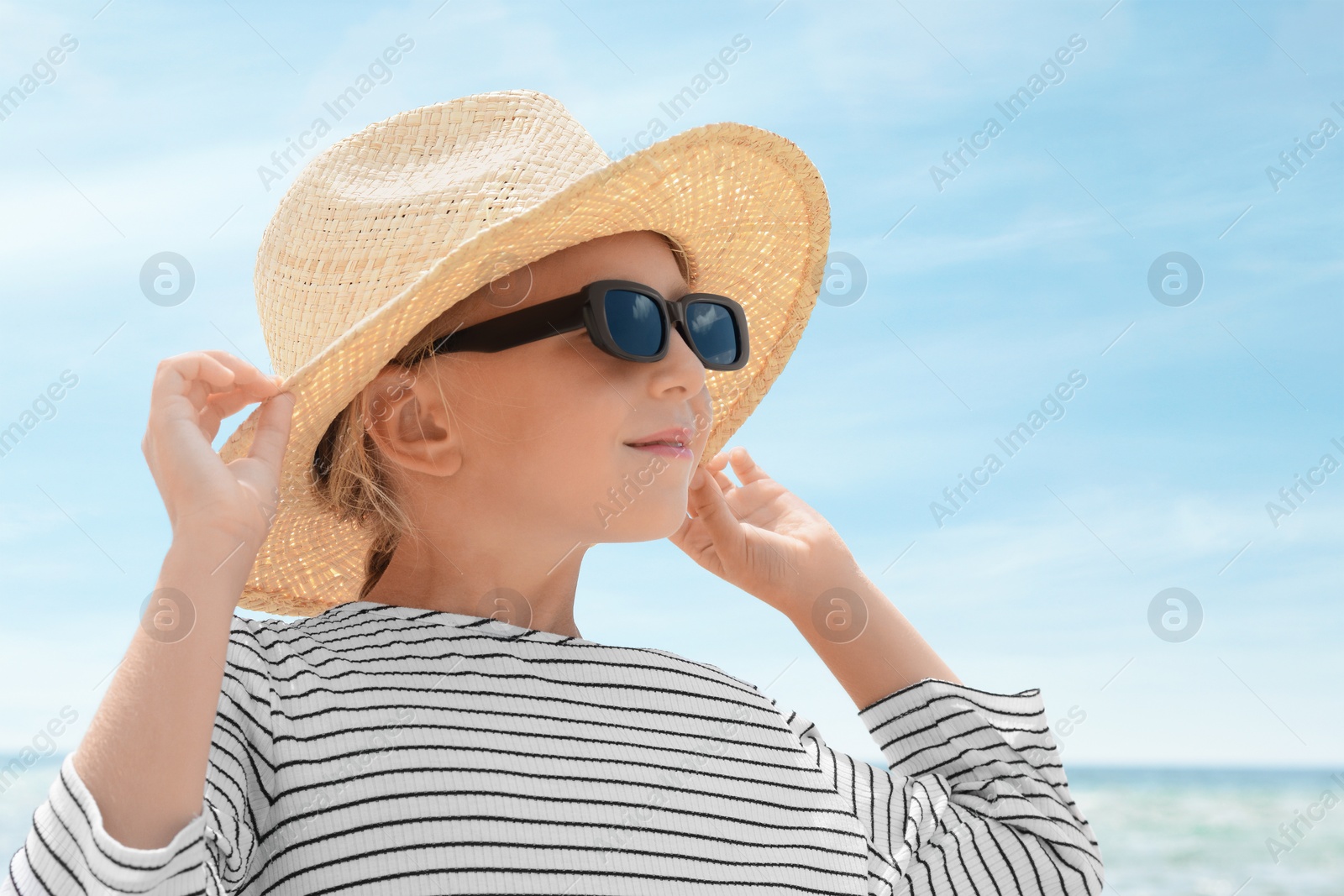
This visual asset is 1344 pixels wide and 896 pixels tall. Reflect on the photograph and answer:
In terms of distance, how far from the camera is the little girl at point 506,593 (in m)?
1.64

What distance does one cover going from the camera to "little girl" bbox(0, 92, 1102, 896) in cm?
164

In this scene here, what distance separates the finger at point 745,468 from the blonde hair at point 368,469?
24.9 inches

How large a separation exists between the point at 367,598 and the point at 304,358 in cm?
53

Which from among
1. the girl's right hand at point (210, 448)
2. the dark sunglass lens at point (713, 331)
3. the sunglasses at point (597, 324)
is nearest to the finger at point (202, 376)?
the girl's right hand at point (210, 448)

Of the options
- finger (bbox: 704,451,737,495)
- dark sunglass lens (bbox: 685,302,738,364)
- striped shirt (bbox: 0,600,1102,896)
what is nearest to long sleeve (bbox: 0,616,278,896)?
striped shirt (bbox: 0,600,1102,896)

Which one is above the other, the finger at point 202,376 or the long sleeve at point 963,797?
the finger at point 202,376

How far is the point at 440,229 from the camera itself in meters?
2.04

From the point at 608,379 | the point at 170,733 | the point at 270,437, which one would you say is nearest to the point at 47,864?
the point at 170,733

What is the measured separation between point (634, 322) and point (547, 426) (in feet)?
0.83

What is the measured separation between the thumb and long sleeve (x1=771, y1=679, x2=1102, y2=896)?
17.1 inches

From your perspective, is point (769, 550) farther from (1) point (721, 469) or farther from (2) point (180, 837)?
(2) point (180, 837)

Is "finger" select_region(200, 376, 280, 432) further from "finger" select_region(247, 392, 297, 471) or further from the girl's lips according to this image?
the girl's lips

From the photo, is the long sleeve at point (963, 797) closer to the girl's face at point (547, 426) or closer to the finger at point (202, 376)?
the girl's face at point (547, 426)

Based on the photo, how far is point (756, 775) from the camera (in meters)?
2.07
